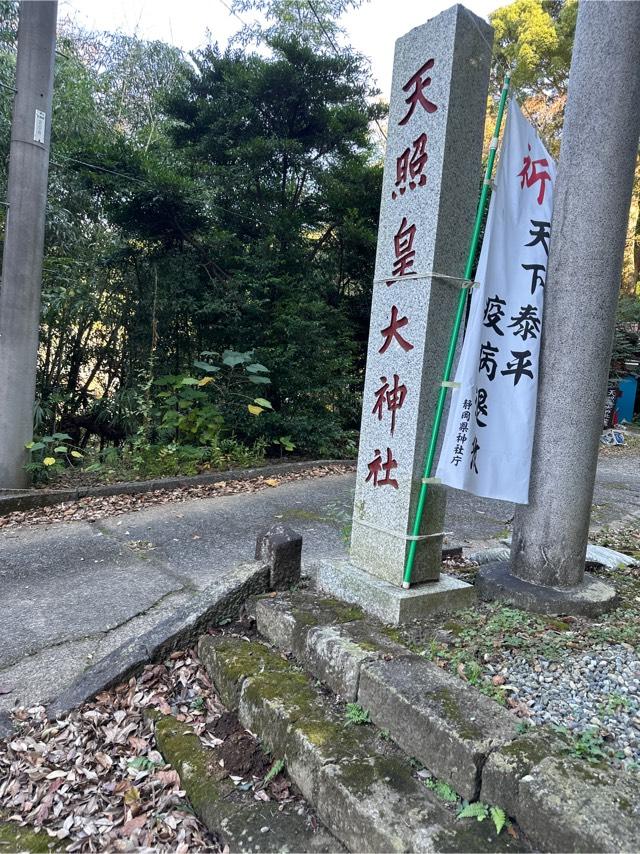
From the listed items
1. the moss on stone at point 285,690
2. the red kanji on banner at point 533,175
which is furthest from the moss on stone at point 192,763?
the red kanji on banner at point 533,175

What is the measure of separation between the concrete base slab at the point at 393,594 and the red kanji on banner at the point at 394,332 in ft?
3.98

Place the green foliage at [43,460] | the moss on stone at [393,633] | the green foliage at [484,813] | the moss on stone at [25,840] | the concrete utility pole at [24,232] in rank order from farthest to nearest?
the green foliage at [43,460] < the concrete utility pole at [24,232] < the moss on stone at [393,633] < the moss on stone at [25,840] < the green foliage at [484,813]

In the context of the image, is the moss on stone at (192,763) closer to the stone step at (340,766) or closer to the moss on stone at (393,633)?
the stone step at (340,766)

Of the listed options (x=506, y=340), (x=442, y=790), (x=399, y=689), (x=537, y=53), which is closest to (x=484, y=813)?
(x=442, y=790)

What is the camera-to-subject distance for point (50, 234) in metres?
7.71

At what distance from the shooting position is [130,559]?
458cm

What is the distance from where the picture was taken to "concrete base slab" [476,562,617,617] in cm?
283

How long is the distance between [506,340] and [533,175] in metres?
0.87

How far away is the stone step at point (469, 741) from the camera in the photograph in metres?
1.60

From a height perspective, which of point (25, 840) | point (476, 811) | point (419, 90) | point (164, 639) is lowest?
point (25, 840)

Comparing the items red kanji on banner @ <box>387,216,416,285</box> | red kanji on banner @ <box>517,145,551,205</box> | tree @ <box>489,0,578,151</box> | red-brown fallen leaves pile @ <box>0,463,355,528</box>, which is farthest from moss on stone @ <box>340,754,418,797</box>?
tree @ <box>489,0,578,151</box>

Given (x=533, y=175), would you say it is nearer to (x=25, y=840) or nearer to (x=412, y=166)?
(x=412, y=166)

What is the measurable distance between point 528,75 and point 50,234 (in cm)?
1553

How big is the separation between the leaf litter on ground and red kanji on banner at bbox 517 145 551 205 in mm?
2945
